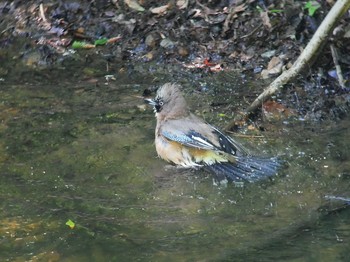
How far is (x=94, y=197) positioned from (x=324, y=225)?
189 cm

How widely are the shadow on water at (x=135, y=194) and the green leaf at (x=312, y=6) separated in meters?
1.90

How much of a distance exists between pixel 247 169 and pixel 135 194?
3.57 ft

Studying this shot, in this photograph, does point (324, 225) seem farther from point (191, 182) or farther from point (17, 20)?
point (17, 20)

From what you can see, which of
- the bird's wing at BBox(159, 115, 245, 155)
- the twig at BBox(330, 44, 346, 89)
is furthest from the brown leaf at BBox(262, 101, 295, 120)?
the bird's wing at BBox(159, 115, 245, 155)

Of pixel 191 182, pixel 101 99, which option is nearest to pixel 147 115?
pixel 101 99

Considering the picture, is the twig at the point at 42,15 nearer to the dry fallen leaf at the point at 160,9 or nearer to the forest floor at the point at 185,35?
the forest floor at the point at 185,35

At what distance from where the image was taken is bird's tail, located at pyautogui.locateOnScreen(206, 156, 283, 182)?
6109 mm

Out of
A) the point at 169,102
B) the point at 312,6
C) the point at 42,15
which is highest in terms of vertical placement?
the point at 169,102

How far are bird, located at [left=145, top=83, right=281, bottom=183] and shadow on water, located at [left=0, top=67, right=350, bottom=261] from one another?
0.48ft

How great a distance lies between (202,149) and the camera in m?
6.45

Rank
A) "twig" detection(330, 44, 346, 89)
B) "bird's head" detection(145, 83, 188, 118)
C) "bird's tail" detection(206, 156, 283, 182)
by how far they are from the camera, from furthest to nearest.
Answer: "twig" detection(330, 44, 346, 89)
"bird's head" detection(145, 83, 188, 118)
"bird's tail" detection(206, 156, 283, 182)

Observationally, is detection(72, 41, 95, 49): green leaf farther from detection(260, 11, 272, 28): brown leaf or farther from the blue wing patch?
the blue wing patch

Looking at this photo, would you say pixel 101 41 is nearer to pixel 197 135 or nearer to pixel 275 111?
pixel 275 111

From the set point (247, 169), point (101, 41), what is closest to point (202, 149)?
point (247, 169)
